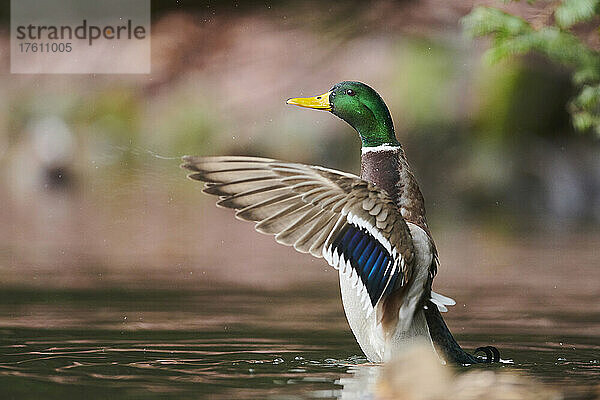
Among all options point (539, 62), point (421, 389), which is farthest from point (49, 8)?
point (421, 389)

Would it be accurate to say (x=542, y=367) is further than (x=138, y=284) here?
No

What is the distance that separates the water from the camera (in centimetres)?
340

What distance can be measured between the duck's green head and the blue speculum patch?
0.63m

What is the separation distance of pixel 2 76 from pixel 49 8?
1145 millimetres

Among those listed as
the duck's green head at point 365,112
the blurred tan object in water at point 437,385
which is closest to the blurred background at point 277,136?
the duck's green head at point 365,112

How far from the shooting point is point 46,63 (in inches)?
662

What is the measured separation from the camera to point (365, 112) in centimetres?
427

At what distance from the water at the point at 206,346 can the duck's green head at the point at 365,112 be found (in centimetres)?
77

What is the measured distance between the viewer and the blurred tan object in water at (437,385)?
117 inches

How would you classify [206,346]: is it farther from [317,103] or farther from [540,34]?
[540,34]

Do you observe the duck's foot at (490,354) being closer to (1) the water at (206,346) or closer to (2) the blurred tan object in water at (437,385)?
(1) the water at (206,346)

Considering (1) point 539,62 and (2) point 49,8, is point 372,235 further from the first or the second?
(2) point 49,8

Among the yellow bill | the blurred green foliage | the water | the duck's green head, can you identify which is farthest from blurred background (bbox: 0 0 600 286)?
the duck's green head

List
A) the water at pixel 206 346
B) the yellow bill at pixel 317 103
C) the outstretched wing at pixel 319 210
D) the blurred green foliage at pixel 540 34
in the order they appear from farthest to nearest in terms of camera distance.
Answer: the blurred green foliage at pixel 540 34, the yellow bill at pixel 317 103, the outstretched wing at pixel 319 210, the water at pixel 206 346
